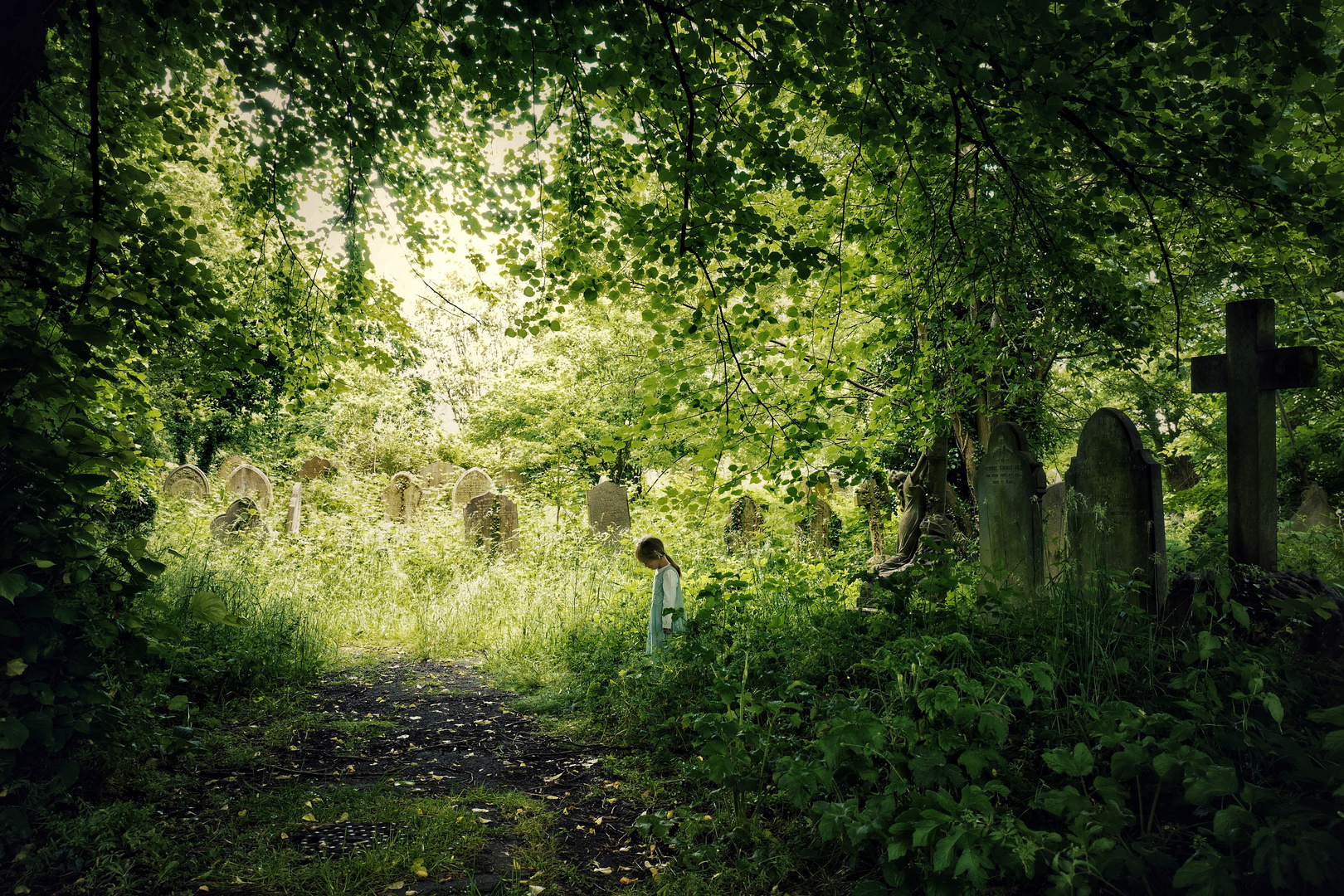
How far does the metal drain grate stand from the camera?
9.65 feet

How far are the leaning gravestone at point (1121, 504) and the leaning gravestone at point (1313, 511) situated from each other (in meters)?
7.24

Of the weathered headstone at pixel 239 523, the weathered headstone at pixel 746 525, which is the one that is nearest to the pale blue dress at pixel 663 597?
the weathered headstone at pixel 746 525

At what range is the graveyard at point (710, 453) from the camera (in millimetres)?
2557

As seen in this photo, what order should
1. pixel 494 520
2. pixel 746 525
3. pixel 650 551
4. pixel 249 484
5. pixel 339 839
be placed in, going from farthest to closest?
1. pixel 249 484
2. pixel 746 525
3. pixel 494 520
4. pixel 650 551
5. pixel 339 839

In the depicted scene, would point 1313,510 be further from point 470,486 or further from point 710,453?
point 470,486

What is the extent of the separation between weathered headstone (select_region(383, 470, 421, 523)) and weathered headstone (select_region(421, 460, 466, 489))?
1.83 metres

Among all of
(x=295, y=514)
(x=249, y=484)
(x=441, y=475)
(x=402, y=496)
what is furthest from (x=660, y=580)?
(x=441, y=475)

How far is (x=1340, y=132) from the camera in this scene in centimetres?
366

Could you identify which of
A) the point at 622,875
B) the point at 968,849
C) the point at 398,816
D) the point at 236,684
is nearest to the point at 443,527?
the point at 236,684

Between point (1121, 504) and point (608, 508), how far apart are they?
312 inches

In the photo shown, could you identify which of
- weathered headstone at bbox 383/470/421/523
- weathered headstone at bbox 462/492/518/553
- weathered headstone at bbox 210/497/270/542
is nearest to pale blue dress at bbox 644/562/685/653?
weathered headstone at bbox 462/492/518/553

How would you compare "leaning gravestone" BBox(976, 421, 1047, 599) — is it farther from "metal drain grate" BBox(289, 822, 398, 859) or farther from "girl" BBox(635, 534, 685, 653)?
"metal drain grate" BBox(289, 822, 398, 859)

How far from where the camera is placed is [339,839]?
3.07 meters

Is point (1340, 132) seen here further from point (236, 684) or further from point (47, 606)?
point (236, 684)
